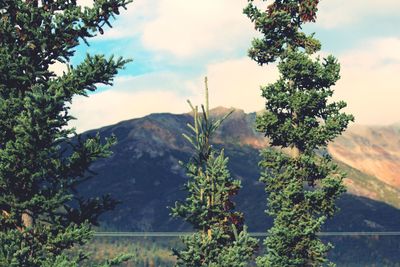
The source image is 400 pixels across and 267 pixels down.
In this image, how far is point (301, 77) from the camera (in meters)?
29.5

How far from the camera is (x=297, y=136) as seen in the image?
28688 millimetres

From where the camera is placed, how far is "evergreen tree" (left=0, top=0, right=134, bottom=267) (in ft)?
53.3

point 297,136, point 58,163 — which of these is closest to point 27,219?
point 58,163

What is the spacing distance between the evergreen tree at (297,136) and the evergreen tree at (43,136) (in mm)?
11947

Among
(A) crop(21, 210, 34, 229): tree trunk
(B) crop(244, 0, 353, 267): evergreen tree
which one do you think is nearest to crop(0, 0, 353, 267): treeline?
(A) crop(21, 210, 34, 229): tree trunk

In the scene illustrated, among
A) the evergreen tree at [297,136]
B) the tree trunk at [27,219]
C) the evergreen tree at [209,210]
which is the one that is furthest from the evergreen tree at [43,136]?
the evergreen tree at [297,136]

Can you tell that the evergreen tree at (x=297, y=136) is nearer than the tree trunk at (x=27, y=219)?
No

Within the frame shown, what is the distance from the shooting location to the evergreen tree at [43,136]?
16.2m

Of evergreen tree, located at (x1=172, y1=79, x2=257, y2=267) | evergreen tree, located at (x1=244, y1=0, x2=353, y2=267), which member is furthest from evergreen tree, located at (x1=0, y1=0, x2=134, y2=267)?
evergreen tree, located at (x1=244, y1=0, x2=353, y2=267)

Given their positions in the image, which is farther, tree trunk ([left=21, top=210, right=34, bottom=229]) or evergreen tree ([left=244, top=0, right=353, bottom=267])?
evergreen tree ([left=244, top=0, right=353, bottom=267])

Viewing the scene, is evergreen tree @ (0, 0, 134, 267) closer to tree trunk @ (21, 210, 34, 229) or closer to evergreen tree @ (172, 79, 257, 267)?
tree trunk @ (21, 210, 34, 229)

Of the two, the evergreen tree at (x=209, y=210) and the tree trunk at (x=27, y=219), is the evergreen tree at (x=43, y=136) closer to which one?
the tree trunk at (x=27, y=219)

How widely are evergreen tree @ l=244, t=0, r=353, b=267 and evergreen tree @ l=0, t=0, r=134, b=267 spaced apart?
11.9 metres

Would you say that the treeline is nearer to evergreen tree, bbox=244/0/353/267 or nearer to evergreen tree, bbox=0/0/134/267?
evergreen tree, bbox=0/0/134/267
